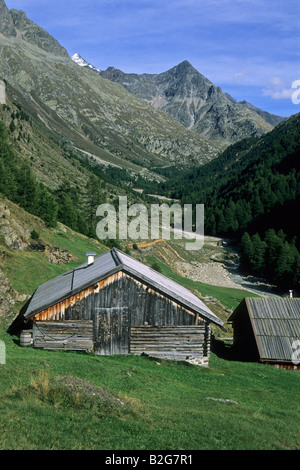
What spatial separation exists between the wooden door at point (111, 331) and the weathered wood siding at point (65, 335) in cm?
59

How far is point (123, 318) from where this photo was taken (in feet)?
69.6

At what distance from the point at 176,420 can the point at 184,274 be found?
228ft

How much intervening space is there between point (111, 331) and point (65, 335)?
2.70 m

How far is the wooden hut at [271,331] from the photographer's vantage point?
82.9 ft

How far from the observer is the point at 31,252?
38.6m

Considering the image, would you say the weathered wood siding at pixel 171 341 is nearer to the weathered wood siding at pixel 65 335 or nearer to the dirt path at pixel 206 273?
the weathered wood siding at pixel 65 335

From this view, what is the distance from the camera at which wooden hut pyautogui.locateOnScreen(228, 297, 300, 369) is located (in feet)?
82.9

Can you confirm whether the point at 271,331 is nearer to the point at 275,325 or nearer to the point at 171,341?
the point at 275,325

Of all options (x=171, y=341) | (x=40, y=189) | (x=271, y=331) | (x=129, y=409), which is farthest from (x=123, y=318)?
(x=40, y=189)

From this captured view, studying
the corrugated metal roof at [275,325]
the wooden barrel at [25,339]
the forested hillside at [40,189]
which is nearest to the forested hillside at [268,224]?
the forested hillside at [40,189]

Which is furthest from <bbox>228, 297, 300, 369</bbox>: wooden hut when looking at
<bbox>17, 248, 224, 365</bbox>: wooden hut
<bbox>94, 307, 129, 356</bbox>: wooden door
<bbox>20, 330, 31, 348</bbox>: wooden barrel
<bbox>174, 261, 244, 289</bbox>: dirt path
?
<bbox>174, 261, 244, 289</bbox>: dirt path
